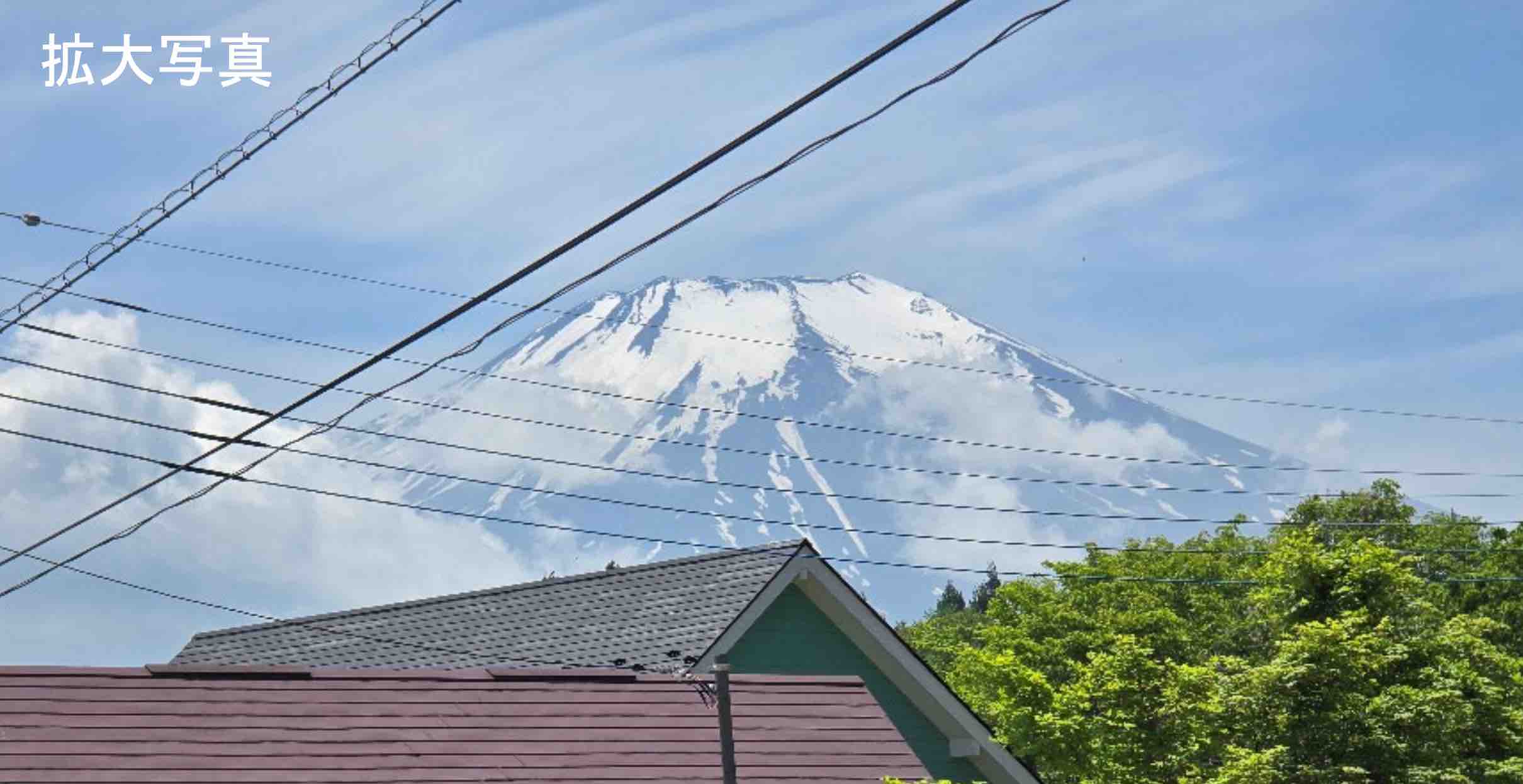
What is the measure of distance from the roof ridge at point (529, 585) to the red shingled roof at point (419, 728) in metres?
5.42

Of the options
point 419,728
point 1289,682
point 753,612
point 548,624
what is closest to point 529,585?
point 548,624

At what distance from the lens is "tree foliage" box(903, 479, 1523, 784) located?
3706 centimetres

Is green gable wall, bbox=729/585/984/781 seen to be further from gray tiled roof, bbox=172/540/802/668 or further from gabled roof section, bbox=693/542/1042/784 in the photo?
gray tiled roof, bbox=172/540/802/668

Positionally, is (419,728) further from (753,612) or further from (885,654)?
(885,654)

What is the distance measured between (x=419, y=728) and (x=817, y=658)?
8.86 m

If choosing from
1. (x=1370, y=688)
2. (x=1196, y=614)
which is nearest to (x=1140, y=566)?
(x=1196, y=614)

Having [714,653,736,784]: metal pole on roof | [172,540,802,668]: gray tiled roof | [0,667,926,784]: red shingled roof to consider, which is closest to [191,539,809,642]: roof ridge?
[172,540,802,668]: gray tiled roof

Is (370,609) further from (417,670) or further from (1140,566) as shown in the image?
(1140,566)

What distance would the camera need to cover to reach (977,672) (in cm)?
6366

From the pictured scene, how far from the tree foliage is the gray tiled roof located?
47.2ft

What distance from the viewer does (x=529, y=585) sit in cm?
3128

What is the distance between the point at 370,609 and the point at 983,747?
13.6 meters

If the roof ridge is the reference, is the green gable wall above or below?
below

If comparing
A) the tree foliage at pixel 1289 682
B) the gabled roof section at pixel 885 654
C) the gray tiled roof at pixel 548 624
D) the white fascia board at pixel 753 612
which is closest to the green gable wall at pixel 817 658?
the gabled roof section at pixel 885 654
